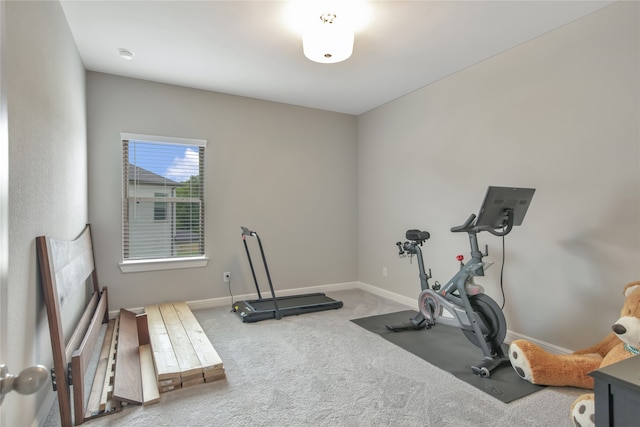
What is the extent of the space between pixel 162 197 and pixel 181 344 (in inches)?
73.6

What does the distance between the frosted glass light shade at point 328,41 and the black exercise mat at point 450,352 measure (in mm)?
2535

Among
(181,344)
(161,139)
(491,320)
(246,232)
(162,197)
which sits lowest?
(181,344)

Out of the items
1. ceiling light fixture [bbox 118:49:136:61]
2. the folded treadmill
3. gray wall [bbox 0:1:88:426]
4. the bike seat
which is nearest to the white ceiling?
ceiling light fixture [bbox 118:49:136:61]

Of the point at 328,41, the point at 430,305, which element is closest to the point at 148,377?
the point at 430,305

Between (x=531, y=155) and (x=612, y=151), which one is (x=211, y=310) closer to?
(x=531, y=155)

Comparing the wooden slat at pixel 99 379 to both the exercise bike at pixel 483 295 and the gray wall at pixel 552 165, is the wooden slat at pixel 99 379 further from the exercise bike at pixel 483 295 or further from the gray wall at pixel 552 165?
the gray wall at pixel 552 165

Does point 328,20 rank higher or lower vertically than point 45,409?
higher

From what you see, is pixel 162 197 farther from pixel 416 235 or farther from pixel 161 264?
pixel 416 235

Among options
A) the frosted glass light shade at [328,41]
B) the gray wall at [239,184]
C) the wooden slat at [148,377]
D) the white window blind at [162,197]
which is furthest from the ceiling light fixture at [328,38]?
the wooden slat at [148,377]

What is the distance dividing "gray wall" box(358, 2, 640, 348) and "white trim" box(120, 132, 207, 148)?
2691mm

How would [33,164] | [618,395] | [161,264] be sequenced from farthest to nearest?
[161,264] → [33,164] → [618,395]

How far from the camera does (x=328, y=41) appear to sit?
2512 mm

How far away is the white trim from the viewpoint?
3.77 meters

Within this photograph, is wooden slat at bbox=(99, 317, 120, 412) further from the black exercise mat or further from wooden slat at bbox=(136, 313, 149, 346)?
the black exercise mat
